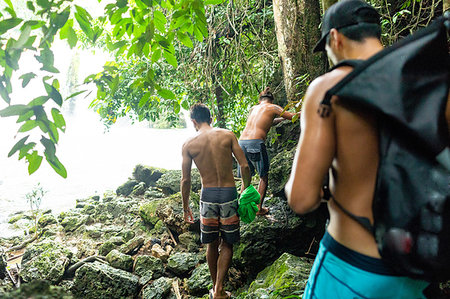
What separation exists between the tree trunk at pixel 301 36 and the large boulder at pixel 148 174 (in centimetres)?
715

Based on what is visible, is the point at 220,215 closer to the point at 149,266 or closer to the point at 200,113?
the point at 200,113

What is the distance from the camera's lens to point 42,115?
3.75 feet

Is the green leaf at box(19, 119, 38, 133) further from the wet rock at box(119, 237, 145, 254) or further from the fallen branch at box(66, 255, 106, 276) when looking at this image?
the wet rock at box(119, 237, 145, 254)

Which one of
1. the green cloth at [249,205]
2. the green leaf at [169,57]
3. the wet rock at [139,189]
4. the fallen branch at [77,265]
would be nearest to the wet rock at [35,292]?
the green leaf at [169,57]

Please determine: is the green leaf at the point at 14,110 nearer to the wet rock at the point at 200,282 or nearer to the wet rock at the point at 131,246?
the wet rock at the point at 200,282

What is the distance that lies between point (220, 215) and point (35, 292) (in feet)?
8.84

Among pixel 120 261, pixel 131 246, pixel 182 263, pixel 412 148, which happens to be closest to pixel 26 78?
pixel 412 148

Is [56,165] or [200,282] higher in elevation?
[56,165]

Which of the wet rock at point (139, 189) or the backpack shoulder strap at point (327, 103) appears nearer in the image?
the backpack shoulder strap at point (327, 103)

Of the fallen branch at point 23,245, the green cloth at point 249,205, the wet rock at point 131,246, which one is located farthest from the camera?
the fallen branch at point 23,245

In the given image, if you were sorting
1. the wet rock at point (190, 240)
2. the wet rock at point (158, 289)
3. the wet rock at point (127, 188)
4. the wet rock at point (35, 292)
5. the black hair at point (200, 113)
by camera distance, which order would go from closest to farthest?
the wet rock at point (35, 292), the black hair at point (200, 113), the wet rock at point (158, 289), the wet rock at point (190, 240), the wet rock at point (127, 188)

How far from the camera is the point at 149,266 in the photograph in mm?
4348

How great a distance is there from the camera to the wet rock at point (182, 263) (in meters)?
4.16

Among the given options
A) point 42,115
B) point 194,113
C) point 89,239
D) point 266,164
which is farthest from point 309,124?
point 89,239
